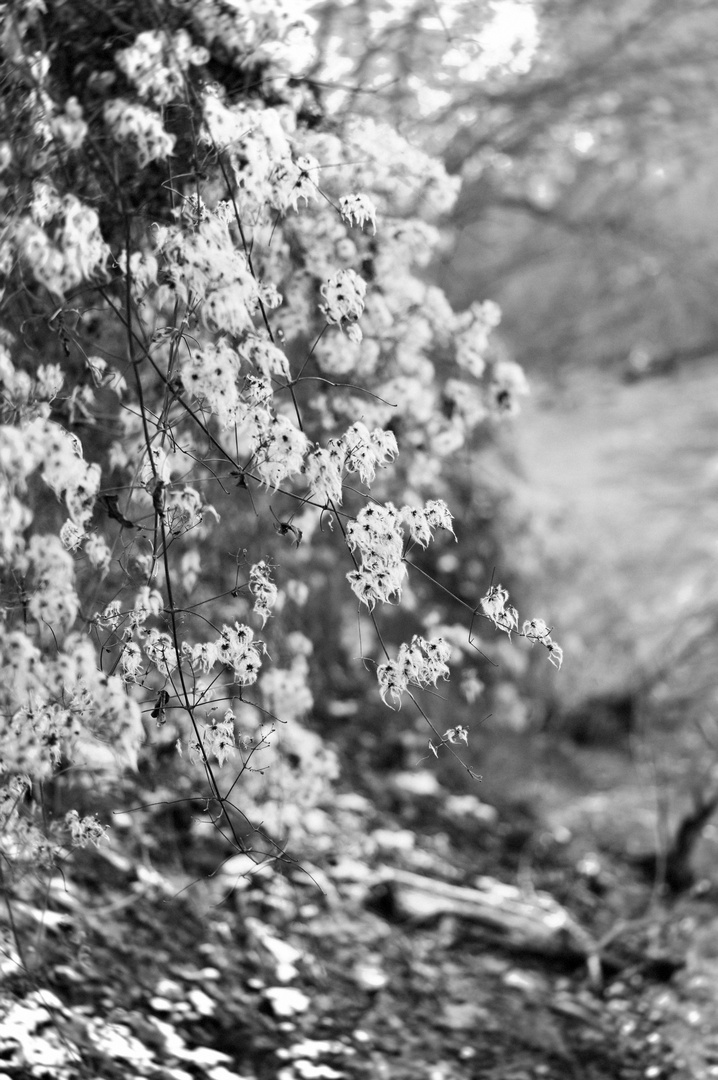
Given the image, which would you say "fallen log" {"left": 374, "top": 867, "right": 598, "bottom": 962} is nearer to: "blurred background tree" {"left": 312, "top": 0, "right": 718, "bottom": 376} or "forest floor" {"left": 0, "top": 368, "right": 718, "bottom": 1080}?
"forest floor" {"left": 0, "top": 368, "right": 718, "bottom": 1080}

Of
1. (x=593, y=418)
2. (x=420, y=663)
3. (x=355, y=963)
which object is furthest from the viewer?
(x=593, y=418)

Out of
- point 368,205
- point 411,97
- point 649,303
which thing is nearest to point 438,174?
point 368,205

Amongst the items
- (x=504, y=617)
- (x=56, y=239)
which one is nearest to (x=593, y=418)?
(x=504, y=617)

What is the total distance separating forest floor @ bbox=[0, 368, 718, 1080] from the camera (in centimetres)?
282

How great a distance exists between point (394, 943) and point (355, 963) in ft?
0.78

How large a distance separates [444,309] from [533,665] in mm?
2910

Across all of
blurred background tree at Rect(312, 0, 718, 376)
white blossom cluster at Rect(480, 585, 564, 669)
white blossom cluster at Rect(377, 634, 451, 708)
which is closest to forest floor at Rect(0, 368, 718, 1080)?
white blossom cluster at Rect(377, 634, 451, 708)

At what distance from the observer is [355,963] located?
354cm

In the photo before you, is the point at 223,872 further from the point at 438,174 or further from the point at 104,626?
the point at 438,174

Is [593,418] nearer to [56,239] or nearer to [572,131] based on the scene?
[572,131]

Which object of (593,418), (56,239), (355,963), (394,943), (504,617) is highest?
(593,418)

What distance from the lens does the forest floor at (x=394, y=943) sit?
9.25 feet

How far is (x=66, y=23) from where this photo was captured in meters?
2.43

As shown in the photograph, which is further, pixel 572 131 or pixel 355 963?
pixel 572 131
